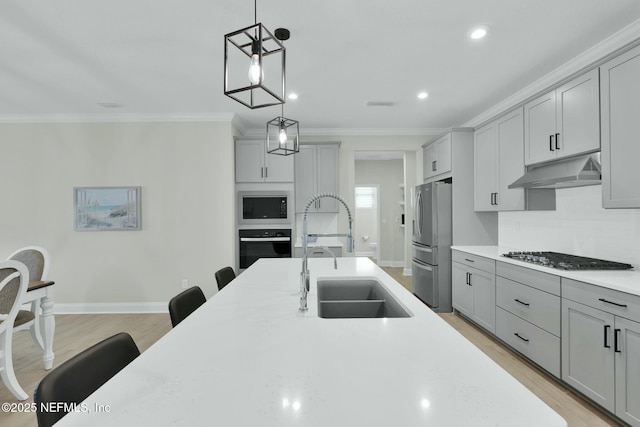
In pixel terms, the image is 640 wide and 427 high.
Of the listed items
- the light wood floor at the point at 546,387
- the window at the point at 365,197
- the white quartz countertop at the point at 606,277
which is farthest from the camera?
the window at the point at 365,197

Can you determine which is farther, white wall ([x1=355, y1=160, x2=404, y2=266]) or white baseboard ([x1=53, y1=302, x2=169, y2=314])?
white wall ([x1=355, y1=160, x2=404, y2=266])

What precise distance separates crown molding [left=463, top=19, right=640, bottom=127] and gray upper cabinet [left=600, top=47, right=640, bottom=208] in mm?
116

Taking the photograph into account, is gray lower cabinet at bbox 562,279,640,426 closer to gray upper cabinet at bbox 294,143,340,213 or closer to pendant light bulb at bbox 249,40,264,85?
pendant light bulb at bbox 249,40,264,85

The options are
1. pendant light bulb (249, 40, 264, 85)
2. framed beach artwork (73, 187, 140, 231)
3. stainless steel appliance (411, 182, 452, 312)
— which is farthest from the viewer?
framed beach artwork (73, 187, 140, 231)

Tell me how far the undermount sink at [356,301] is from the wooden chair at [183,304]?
71 cm

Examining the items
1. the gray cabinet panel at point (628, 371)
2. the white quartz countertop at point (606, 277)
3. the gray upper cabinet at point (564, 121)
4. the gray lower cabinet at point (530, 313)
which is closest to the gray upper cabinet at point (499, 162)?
the gray upper cabinet at point (564, 121)

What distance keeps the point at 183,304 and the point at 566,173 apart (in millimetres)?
2907

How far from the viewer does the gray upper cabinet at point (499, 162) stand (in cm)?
325

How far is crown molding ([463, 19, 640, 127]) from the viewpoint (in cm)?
219

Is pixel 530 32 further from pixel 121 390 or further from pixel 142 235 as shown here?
pixel 142 235

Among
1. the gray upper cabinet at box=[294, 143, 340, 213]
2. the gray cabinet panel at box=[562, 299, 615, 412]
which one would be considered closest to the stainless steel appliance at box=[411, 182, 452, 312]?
the gray upper cabinet at box=[294, 143, 340, 213]

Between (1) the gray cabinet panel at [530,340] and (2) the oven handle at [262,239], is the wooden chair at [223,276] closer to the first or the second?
(2) the oven handle at [262,239]

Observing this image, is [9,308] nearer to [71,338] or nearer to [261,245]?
[71,338]

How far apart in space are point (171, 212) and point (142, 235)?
49cm
